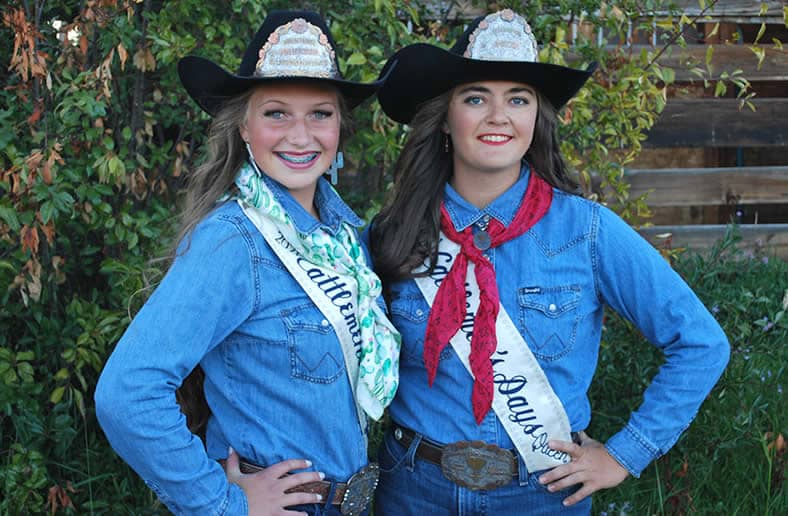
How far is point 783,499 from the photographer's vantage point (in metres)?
3.48

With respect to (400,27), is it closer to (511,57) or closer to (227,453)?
(511,57)

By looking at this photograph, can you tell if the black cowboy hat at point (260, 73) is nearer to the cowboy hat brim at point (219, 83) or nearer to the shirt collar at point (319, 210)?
the cowboy hat brim at point (219, 83)

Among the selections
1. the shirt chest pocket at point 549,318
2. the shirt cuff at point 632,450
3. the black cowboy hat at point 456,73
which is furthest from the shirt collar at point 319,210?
the shirt cuff at point 632,450

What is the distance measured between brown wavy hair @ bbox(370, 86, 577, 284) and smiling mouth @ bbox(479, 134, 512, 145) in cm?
20

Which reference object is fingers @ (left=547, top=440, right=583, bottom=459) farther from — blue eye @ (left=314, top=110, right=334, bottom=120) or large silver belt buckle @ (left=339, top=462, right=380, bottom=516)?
blue eye @ (left=314, top=110, right=334, bottom=120)

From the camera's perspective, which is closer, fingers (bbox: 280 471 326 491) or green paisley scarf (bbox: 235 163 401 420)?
fingers (bbox: 280 471 326 491)

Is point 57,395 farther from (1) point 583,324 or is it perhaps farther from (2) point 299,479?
(1) point 583,324

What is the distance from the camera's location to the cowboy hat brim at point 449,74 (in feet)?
8.38

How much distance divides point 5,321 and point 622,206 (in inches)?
94.4

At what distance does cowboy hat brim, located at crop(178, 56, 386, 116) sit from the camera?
2.40 metres

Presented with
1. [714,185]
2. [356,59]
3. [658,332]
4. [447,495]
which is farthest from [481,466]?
[714,185]

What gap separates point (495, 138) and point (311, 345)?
0.74m

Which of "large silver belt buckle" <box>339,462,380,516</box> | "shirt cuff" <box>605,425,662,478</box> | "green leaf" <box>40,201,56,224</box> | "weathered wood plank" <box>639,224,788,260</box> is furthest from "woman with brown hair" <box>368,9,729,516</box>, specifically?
"weathered wood plank" <box>639,224,788,260</box>

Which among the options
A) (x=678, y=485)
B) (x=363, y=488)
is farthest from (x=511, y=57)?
(x=678, y=485)
